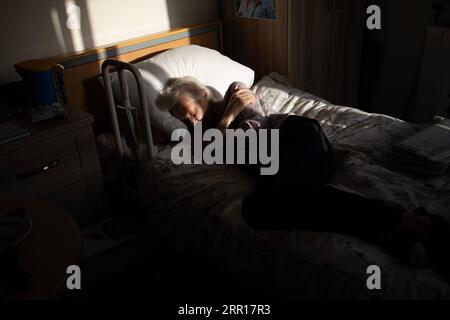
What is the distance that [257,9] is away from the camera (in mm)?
2555

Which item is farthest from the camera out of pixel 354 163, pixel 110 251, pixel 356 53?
pixel 356 53

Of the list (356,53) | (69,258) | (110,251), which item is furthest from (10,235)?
(356,53)

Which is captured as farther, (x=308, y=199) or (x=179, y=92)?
(x=179, y=92)

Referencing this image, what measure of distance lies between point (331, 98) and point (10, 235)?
2.33 metres

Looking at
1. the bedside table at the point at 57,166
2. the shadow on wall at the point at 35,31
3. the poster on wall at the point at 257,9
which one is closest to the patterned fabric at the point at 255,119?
the bedside table at the point at 57,166

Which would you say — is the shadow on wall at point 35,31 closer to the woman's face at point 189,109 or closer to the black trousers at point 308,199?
the woman's face at point 189,109

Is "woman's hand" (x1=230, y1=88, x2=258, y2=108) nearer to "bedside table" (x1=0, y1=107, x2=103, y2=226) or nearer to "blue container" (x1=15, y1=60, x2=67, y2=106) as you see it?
"bedside table" (x1=0, y1=107, x2=103, y2=226)

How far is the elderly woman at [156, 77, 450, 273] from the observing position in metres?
1.23

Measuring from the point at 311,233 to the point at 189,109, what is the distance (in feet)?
2.72

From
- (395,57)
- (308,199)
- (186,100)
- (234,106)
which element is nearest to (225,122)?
(234,106)

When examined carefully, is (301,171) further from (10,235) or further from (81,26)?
(81,26)

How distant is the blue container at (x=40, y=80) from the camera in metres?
1.83

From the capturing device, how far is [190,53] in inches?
91.0

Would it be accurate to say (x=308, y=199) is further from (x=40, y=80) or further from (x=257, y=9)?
(x=257, y=9)
